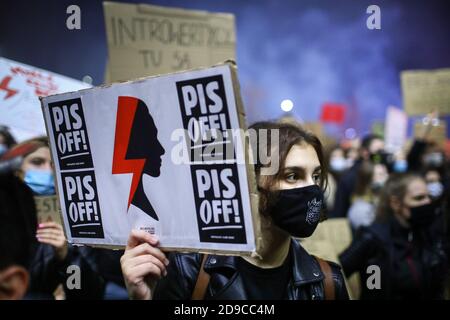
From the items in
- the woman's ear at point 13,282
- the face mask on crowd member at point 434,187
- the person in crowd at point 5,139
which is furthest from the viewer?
the face mask on crowd member at point 434,187

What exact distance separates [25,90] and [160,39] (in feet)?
1.93

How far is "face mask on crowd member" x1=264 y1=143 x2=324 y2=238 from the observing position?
4.61 feet

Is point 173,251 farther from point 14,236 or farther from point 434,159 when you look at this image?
point 434,159

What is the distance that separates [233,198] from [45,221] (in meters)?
0.84

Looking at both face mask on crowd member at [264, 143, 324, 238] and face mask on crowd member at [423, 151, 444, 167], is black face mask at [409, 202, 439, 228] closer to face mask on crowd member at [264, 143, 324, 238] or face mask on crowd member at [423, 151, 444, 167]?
face mask on crowd member at [264, 143, 324, 238]

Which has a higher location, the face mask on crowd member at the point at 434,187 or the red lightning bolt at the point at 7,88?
the red lightning bolt at the point at 7,88

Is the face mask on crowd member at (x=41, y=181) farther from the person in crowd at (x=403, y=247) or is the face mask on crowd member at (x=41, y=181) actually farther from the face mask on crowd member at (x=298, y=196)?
the person in crowd at (x=403, y=247)

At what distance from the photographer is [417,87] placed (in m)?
4.06

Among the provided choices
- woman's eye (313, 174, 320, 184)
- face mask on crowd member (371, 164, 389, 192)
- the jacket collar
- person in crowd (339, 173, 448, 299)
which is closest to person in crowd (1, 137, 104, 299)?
the jacket collar

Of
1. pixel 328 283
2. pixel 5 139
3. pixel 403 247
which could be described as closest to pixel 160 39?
pixel 5 139

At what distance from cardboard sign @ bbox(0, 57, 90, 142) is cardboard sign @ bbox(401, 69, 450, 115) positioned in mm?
2983

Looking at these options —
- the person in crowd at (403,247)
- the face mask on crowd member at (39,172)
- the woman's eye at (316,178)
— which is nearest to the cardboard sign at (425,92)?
the person in crowd at (403,247)

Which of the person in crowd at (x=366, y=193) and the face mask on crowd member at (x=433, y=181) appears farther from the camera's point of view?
the face mask on crowd member at (x=433, y=181)

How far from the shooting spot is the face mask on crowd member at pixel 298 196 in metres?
1.41
